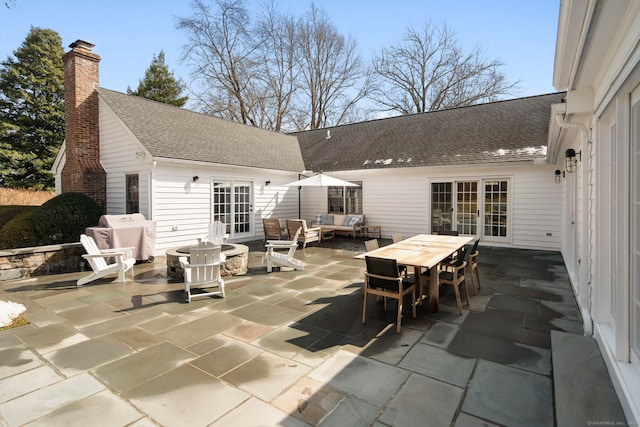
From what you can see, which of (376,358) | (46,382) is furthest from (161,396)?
(376,358)

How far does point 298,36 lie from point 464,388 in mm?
23528

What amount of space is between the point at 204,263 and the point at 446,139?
9.59 metres

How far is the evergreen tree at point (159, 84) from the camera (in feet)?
81.7

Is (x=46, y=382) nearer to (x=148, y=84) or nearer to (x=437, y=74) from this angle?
(x=437, y=74)

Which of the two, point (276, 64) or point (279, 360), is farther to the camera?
point (276, 64)

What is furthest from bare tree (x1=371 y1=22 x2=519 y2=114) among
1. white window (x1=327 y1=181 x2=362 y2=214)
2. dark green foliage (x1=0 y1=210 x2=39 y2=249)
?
dark green foliage (x1=0 y1=210 x2=39 y2=249)

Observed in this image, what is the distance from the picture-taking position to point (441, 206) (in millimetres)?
10750

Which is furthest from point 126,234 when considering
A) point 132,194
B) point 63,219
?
point 132,194

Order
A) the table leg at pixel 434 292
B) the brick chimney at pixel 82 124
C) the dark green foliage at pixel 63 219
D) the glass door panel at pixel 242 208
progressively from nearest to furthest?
the table leg at pixel 434 292, the dark green foliage at pixel 63 219, the brick chimney at pixel 82 124, the glass door panel at pixel 242 208

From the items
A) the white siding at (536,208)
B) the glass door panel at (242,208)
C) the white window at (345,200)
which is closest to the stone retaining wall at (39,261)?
the glass door panel at (242,208)

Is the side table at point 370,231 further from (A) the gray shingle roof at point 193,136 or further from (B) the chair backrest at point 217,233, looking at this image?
(B) the chair backrest at point 217,233

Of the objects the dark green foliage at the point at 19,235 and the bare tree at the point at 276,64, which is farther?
the bare tree at the point at 276,64

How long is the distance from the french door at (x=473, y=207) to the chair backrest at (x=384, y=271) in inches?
252

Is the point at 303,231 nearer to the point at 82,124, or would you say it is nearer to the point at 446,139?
the point at 446,139
